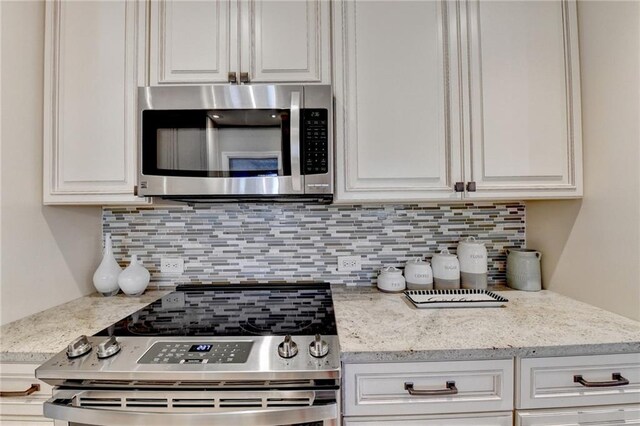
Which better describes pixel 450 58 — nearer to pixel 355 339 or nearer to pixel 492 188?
pixel 492 188

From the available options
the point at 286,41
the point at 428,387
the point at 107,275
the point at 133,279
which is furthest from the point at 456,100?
the point at 107,275

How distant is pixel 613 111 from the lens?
1180 mm

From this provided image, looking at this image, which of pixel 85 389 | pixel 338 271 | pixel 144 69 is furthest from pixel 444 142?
pixel 85 389

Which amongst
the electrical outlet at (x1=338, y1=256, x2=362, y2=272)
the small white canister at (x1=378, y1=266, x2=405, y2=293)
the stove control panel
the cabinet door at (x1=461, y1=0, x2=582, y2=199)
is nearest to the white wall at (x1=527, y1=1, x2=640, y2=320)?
the cabinet door at (x1=461, y1=0, x2=582, y2=199)

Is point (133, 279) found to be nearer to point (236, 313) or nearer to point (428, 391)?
point (236, 313)

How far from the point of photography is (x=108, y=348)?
36.0 inches

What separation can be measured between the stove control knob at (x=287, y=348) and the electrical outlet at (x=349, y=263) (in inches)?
27.7

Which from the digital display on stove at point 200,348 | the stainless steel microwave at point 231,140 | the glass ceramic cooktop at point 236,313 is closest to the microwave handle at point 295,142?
the stainless steel microwave at point 231,140

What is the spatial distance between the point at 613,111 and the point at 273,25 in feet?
4.33

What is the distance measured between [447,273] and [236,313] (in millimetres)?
953

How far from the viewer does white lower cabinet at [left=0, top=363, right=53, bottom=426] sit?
0.93m

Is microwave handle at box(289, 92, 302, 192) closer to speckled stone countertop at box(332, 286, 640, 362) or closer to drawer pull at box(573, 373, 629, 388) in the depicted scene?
speckled stone countertop at box(332, 286, 640, 362)

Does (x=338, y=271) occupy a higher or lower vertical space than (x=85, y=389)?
higher

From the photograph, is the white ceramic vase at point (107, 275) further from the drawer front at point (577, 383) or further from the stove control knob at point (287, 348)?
the drawer front at point (577, 383)
